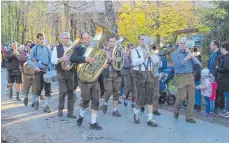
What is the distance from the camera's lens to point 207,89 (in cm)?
966

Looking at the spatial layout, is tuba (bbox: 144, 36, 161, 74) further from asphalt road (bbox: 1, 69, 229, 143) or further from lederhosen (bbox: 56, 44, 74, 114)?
lederhosen (bbox: 56, 44, 74, 114)

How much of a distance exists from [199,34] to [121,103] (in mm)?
9401

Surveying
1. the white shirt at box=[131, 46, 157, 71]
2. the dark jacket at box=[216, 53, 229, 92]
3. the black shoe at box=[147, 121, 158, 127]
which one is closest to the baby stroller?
the dark jacket at box=[216, 53, 229, 92]

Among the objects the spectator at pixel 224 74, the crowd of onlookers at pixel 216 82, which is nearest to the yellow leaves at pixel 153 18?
the crowd of onlookers at pixel 216 82

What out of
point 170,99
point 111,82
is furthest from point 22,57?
point 170,99

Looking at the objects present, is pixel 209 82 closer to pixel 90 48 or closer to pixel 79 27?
→ pixel 90 48

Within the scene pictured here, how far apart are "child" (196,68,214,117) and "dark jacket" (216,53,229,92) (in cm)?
25

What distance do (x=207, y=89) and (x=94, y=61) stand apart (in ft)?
11.3

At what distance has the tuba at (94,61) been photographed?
299 inches

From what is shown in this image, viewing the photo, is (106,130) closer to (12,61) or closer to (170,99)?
(170,99)

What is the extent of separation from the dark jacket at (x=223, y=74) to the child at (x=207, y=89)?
248mm

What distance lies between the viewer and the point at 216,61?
9.95 m

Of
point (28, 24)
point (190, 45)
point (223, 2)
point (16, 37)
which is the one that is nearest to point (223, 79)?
point (190, 45)

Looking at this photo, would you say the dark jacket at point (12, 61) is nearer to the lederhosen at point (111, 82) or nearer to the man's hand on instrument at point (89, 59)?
the lederhosen at point (111, 82)
